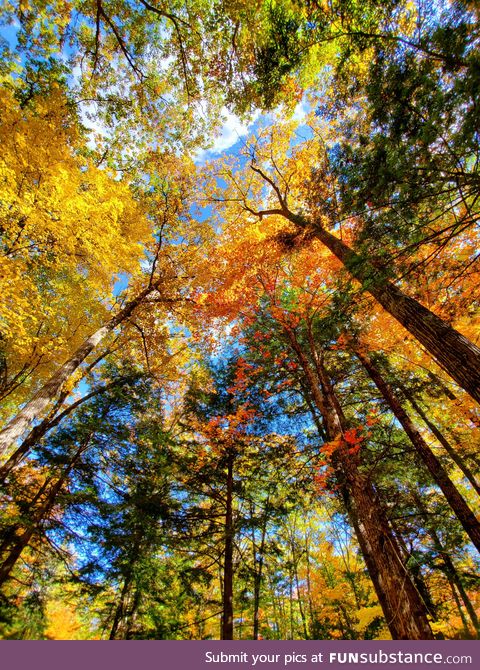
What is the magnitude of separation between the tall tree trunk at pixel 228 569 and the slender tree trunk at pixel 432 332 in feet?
22.0

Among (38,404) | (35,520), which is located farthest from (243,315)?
(35,520)

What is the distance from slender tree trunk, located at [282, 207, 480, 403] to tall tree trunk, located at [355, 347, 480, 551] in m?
3.83

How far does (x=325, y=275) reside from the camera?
8.08 meters

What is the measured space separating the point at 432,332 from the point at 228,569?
7.54 m

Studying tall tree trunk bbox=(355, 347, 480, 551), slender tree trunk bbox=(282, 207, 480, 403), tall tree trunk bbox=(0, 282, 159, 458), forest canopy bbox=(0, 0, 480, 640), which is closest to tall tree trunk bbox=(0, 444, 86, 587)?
forest canopy bbox=(0, 0, 480, 640)

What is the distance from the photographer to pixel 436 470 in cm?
572

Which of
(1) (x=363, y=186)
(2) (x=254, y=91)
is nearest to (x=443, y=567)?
(1) (x=363, y=186)

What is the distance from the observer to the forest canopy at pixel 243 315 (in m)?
3.32

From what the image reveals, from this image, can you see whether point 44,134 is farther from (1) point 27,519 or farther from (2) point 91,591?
(2) point 91,591

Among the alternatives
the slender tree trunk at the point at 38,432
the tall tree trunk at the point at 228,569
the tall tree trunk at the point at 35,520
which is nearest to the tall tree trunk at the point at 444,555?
the tall tree trunk at the point at 228,569

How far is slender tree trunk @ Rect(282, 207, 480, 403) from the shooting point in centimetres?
279

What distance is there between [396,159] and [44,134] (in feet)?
21.2

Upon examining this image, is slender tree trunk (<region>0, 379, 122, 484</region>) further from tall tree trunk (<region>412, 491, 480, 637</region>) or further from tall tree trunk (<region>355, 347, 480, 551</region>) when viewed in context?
tall tree trunk (<region>412, 491, 480, 637</region>)

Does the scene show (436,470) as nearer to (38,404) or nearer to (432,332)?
(432,332)
